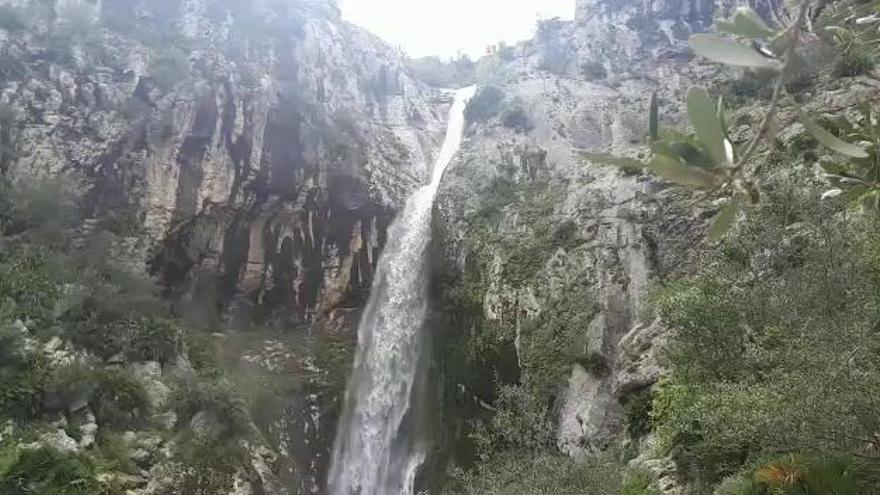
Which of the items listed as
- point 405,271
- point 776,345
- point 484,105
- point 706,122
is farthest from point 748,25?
point 484,105

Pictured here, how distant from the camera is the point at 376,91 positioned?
27688 millimetres

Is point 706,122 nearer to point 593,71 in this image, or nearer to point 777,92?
point 777,92

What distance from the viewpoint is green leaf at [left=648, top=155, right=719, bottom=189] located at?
6.29 feet

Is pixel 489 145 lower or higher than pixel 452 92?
lower

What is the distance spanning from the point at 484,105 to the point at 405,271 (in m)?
8.74

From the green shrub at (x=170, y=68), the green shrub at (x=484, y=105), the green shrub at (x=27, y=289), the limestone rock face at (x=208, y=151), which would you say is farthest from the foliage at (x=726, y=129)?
the green shrub at (x=484, y=105)

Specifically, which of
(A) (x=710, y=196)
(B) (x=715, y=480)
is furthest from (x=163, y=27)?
(A) (x=710, y=196)

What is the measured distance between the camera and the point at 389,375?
683 inches

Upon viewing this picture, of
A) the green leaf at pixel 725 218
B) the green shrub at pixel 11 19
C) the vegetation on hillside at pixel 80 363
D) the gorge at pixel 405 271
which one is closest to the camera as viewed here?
the green leaf at pixel 725 218

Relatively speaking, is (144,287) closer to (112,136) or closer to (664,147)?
(112,136)

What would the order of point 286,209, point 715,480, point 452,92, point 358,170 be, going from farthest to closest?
point 452,92 < point 358,170 < point 286,209 < point 715,480

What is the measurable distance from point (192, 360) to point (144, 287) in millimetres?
2048

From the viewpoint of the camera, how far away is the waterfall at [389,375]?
15.5m

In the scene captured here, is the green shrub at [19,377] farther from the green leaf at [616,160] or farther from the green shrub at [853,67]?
the green shrub at [853,67]
